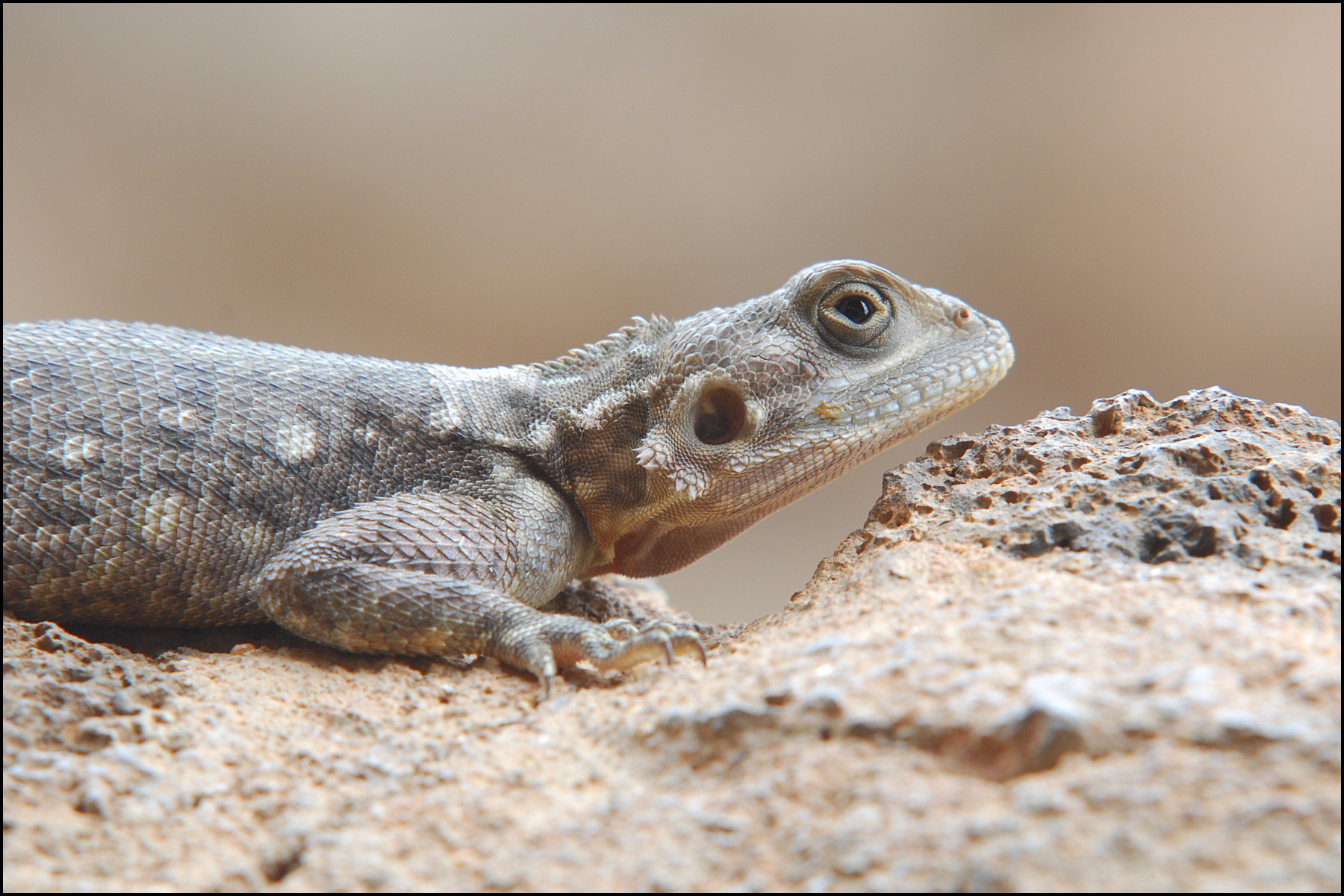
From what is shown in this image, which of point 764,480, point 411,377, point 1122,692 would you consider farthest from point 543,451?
point 1122,692

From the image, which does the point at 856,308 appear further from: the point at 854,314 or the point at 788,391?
the point at 788,391

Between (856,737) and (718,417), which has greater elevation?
(718,417)

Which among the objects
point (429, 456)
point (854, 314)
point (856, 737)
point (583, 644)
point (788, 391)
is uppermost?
point (854, 314)

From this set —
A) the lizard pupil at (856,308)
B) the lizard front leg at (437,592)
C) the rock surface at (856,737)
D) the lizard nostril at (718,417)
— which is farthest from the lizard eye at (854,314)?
the lizard front leg at (437,592)

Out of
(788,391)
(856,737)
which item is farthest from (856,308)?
(856,737)

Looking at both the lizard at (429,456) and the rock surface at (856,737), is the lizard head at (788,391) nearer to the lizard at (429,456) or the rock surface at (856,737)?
the lizard at (429,456)

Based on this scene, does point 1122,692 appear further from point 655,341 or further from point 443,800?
point 655,341

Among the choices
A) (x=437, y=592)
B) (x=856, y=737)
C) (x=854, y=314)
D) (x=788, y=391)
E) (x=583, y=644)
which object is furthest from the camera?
(x=854, y=314)

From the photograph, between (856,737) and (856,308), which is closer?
(856,737)
